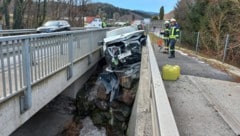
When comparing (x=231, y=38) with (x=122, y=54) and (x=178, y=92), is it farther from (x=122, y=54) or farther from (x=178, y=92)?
(x=178, y=92)

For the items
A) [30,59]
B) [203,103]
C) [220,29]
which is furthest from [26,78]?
[220,29]

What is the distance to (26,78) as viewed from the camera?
5.87 meters

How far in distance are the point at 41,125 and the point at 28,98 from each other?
3.90m

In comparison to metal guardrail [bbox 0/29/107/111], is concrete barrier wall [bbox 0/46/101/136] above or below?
below

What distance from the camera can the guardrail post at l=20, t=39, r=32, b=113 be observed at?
5.82m

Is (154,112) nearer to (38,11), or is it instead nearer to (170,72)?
(170,72)

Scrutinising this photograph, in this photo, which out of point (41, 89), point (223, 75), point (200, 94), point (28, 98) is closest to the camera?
point (28, 98)

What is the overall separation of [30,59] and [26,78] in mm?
476

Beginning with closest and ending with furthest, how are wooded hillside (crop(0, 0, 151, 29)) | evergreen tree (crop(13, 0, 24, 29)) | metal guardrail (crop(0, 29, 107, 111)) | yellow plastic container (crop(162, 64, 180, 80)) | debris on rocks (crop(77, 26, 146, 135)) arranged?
1. metal guardrail (crop(0, 29, 107, 111))
2. yellow plastic container (crop(162, 64, 180, 80))
3. debris on rocks (crop(77, 26, 146, 135))
4. evergreen tree (crop(13, 0, 24, 29))
5. wooded hillside (crop(0, 0, 151, 29))

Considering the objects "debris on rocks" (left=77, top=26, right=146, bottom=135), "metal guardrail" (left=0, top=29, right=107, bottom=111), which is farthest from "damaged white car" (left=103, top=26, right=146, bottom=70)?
"metal guardrail" (left=0, top=29, right=107, bottom=111)

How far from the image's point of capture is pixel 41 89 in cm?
684

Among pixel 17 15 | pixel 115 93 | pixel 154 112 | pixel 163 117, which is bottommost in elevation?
pixel 115 93

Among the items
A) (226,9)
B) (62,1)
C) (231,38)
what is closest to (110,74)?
(231,38)

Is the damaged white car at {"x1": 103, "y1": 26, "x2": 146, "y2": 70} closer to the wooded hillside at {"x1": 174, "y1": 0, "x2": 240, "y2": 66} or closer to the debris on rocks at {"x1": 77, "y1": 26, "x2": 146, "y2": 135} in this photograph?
the debris on rocks at {"x1": 77, "y1": 26, "x2": 146, "y2": 135}
